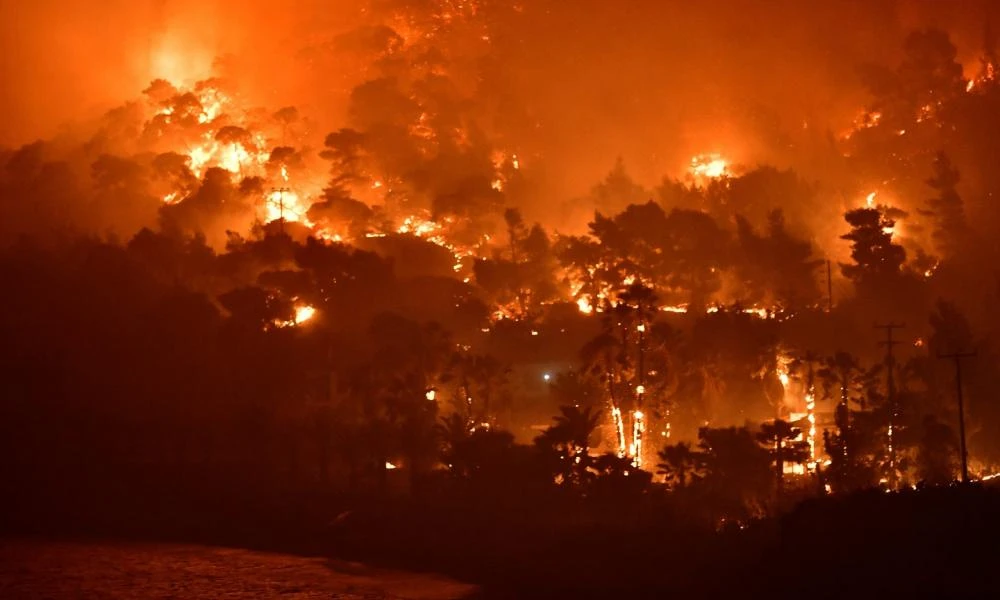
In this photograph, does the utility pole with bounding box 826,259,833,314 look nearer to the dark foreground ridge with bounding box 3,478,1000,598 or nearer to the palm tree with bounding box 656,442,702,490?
the palm tree with bounding box 656,442,702,490

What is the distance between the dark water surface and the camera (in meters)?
33.2

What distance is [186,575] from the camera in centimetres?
3556

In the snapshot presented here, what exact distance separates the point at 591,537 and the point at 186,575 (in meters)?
12.9

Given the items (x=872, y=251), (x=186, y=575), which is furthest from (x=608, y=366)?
(x=872, y=251)

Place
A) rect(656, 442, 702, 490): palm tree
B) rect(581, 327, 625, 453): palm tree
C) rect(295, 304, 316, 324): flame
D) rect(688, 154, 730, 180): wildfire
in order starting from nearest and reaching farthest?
rect(656, 442, 702, 490): palm tree → rect(581, 327, 625, 453): palm tree → rect(295, 304, 316, 324): flame → rect(688, 154, 730, 180): wildfire

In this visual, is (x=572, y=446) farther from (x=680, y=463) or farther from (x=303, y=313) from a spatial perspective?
(x=303, y=313)

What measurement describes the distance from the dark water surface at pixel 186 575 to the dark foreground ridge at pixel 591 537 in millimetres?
1440

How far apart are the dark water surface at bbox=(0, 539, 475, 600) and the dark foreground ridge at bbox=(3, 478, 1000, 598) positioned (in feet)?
4.72

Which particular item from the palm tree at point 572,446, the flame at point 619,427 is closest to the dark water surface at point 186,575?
the palm tree at point 572,446

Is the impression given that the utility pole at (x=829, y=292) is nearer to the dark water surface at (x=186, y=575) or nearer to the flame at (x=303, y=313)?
the flame at (x=303, y=313)

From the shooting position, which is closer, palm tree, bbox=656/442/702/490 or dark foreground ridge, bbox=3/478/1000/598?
dark foreground ridge, bbox=3/478/1000/598

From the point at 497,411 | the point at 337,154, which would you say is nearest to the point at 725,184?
the point at 337,154

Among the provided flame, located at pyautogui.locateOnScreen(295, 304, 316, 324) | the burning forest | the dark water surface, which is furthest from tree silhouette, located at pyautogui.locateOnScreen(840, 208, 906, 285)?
the dark water surface

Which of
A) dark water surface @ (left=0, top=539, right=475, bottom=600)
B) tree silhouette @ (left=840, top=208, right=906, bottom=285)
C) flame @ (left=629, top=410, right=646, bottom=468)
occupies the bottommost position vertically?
dark water surface @ (left=0, top=539, right=475, bottom=600)
